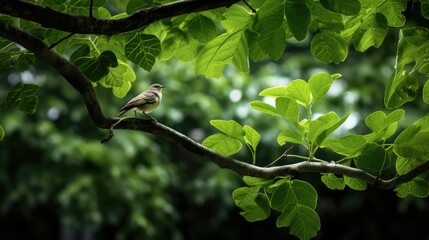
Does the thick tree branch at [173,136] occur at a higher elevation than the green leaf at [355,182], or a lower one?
higher

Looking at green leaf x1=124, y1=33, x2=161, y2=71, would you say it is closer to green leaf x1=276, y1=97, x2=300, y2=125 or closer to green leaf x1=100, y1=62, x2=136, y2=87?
green leaf x1=100, y1=62, x2=136, y2=87

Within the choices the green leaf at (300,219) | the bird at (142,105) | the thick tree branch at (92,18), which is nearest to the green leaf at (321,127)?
the green leaf at (300,219)

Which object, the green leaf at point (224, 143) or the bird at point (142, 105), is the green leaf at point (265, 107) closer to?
the green leaf at point (224, 143)

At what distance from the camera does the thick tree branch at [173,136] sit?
2.09 feet

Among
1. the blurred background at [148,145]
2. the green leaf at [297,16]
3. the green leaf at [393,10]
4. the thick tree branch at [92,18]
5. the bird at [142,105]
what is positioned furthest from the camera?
the blurred background at [148,145]

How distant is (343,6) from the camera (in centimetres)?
67

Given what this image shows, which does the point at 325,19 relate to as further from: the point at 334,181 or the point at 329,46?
the point at 334,181

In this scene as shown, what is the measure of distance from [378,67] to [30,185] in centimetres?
266

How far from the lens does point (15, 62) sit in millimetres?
766

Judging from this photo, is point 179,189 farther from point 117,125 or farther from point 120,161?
point 117,125

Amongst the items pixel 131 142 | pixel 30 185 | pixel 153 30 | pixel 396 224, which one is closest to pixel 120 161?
pixel 131 142

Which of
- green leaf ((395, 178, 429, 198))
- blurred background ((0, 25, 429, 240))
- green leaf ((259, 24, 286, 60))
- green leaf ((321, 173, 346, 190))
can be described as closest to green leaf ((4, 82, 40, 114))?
green leaf ((259, 24, 286, 60))

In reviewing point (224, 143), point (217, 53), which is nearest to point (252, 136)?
point (224, 143)

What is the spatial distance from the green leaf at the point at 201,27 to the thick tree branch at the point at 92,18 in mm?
118
